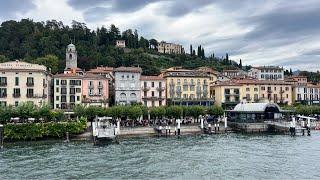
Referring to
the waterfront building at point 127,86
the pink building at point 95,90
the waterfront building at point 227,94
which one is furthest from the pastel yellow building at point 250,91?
the pink building at point 95,90

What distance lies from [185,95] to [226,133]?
34840 mm

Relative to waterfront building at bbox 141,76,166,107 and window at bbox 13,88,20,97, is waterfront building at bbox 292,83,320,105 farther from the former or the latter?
window at bbox 13,88,20,97

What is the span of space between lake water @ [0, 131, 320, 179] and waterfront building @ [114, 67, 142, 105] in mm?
43382

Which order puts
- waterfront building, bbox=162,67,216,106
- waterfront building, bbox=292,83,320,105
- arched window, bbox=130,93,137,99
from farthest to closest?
waterfront building, bbox=292,83,320,105 < waterfront building, bbox=162,67,216,106 < arched window, bbox=130,93,137,99

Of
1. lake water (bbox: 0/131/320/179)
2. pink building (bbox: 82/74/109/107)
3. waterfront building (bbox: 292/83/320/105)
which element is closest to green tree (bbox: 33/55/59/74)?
pink building (bbox: 82/74/109/107)

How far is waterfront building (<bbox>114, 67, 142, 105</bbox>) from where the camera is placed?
11056 cm

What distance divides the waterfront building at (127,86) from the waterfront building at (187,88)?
963 cm

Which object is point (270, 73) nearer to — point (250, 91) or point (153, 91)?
point (250, 91)

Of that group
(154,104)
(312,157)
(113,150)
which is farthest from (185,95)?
(312,157)

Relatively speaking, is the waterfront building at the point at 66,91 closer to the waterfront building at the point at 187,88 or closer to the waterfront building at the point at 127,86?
the waterfront building at the point at 127,86

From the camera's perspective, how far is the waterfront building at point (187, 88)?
385 feet

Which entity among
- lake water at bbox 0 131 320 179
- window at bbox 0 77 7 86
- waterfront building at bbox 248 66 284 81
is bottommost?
lake water at bbox 0 131 320 179

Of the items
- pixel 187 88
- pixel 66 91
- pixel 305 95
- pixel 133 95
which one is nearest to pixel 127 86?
pixel 133 95

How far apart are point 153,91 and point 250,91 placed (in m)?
28.3
